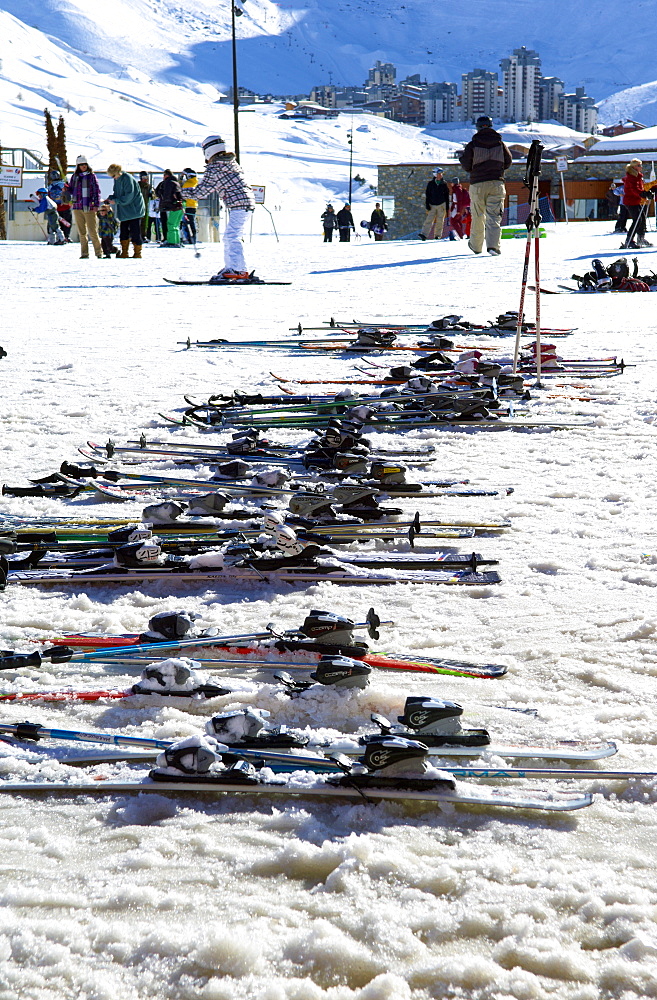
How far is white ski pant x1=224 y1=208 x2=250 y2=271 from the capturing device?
12.9 m

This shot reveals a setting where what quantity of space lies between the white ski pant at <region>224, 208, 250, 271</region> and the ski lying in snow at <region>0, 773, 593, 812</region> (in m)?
11.5

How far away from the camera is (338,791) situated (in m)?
1.95

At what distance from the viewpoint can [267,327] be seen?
10.1m

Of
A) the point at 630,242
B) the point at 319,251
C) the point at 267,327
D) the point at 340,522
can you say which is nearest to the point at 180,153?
the point at 319,251

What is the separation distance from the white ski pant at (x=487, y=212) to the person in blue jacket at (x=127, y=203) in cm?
584

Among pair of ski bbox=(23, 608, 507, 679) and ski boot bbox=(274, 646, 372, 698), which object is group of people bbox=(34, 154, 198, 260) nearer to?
pair of ski bbox=(23, 608, 507, 679)

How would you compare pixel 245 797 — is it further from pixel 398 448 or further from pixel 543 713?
pixel 398 448

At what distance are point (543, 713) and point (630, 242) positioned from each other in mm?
17229

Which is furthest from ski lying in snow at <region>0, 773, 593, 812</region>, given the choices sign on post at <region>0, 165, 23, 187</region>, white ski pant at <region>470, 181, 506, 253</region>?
sign on post at <region>0, 165, 23, 187</region>

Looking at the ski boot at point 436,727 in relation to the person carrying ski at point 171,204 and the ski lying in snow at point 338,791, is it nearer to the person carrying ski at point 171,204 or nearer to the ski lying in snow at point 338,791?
the ski lying in snow at point 338,791

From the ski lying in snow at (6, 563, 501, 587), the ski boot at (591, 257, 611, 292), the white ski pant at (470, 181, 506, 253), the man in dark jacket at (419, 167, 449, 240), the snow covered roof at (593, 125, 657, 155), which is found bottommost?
the ski lying in snow at (6, 563, 501, 587)

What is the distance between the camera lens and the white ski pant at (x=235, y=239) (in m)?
12.9

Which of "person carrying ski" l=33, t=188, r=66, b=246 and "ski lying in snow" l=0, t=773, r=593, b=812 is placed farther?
"person carrying ski" l=33, t=188, r=66, b=246

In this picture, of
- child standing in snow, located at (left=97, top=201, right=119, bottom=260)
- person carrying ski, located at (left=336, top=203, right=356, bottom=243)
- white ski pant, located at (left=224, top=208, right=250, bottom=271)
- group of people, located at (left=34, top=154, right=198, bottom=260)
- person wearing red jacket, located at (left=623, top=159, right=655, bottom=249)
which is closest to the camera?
white ski pant, located at (left=224, top=208, right=250, bottom=271)
